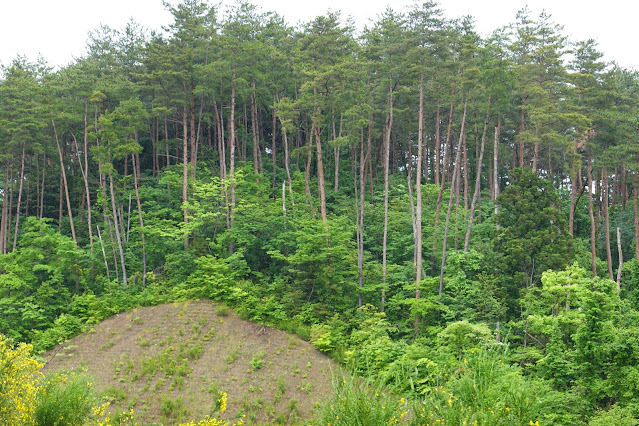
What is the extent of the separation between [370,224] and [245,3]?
573 inches

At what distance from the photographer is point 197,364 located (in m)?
19.9

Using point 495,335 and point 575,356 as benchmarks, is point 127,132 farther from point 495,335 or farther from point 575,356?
point 575,356

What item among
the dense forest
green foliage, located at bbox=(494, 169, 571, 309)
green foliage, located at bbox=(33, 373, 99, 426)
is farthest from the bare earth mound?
green foliage, located at bbox=(494, 169, 571, 309)

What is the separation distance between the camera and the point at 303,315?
22.2 metres

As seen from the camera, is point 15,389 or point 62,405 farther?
point 62,405

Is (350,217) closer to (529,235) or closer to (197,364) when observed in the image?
(529,235)

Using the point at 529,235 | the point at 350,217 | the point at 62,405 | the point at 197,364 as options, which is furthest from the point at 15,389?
the point at 350,217

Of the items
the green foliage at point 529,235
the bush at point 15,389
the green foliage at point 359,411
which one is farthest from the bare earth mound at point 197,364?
the green foliage at point 529,235

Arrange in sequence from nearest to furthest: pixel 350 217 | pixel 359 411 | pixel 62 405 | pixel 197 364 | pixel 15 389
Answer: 1. pixel 359 411
2. pixel 15 389
3. pixel 62 405
4. pixel 197 364
5. pixel 350 217

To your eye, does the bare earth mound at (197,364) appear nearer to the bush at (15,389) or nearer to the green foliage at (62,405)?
the green foliage at (62,405)

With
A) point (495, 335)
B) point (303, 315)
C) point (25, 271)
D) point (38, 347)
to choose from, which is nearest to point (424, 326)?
point (495, 335)

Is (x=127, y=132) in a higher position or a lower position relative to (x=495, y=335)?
higher

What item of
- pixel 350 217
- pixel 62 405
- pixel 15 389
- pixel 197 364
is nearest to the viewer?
pixel 15 389

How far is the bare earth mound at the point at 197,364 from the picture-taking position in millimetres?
17703
